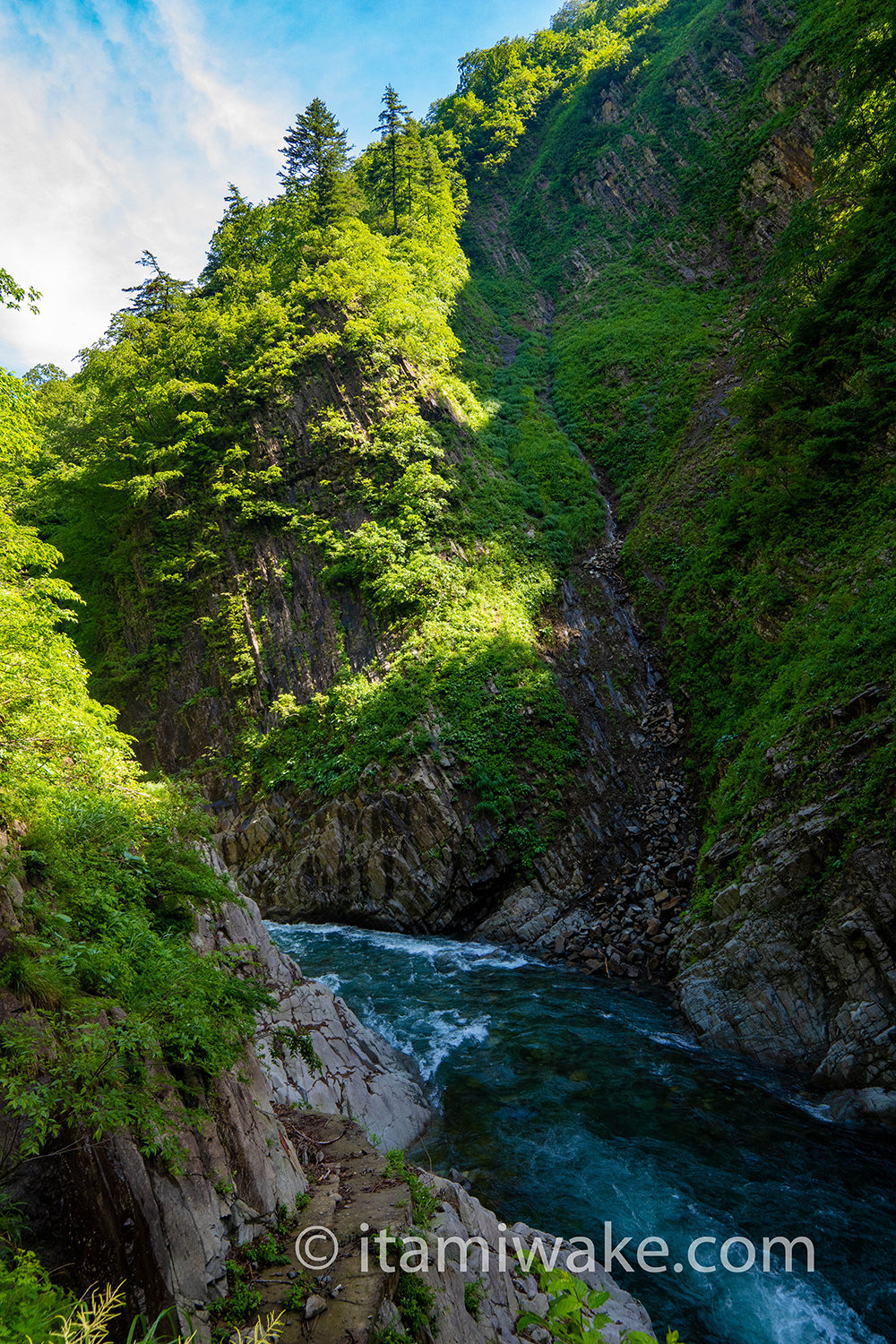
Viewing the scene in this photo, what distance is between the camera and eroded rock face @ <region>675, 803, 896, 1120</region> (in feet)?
26.0

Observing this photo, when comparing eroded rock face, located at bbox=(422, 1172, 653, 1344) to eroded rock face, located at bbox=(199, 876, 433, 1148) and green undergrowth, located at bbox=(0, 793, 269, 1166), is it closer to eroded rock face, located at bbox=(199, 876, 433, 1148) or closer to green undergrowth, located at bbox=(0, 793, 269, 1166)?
green undergrowth, located at bbox=(0, 793, 269, 1166)

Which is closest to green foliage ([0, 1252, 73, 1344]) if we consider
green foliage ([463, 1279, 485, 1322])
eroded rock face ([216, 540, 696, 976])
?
green foliage ([463, 1279, 485, 1322])

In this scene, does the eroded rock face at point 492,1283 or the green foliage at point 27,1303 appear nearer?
the green foliage at point 27,1303

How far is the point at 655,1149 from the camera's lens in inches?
294

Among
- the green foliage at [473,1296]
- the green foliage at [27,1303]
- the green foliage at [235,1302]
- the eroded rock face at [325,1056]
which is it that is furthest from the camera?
the eroded rock face at [325,1056]

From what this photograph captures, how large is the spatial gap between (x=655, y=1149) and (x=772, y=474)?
15.0 meters

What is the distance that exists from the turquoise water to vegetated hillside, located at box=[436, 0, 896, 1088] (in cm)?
109

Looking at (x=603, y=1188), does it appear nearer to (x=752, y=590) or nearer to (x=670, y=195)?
(x=752, y=590)

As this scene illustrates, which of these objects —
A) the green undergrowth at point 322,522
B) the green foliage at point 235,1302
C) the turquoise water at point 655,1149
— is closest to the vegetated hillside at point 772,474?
the turquoise water at point 655,1149

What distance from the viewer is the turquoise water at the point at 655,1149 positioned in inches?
220

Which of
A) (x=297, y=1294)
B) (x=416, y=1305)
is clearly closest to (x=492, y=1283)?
(x=416, y=1305)

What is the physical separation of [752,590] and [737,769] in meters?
5.25

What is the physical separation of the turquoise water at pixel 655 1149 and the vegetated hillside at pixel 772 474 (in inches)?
43.1

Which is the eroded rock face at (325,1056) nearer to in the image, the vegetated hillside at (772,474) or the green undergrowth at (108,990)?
the green undergrowth at (108,990)
